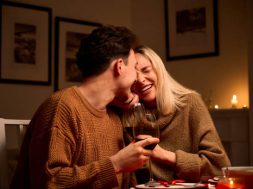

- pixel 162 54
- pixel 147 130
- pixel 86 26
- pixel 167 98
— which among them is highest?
pixel 86 26

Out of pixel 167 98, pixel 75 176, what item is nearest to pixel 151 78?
pixel 167 98

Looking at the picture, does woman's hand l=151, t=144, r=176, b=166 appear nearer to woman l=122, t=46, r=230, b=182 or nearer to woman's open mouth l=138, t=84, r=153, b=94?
woman l=122, t=46, r=230, b=182

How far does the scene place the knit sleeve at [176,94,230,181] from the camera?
1741mm

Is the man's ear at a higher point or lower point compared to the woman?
higher

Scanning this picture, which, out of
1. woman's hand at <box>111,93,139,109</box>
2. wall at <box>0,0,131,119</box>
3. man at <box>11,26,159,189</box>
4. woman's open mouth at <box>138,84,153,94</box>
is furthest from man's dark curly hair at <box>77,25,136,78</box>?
wall at <box>0,0,131,119</box>

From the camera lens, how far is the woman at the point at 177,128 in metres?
1.75

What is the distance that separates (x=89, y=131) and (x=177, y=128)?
51cm

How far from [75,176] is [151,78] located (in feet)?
2.47

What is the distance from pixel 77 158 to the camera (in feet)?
5.16

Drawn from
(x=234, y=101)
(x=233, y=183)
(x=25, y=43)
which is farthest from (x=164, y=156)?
(x=25, y=43)

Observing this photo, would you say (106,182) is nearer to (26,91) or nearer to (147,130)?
(147,130)

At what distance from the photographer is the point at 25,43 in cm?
352

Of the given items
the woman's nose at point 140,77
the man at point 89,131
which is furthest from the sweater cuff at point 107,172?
the woman's nose at point 140,77

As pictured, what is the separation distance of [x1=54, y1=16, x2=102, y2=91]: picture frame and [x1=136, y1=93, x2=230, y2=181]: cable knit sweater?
6.31ft
